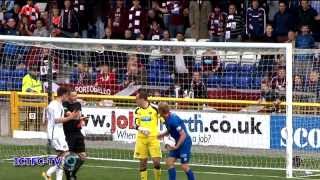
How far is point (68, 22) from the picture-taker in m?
27.3

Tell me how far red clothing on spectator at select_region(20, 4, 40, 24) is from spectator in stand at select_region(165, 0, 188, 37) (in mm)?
4180

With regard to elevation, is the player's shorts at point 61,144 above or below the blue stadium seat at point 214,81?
below

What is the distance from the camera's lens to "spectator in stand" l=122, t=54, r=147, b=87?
21812 millimetres

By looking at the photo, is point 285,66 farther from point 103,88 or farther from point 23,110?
point 23,110

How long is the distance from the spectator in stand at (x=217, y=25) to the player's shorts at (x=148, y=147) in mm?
8945

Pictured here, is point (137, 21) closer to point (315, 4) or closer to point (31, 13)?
point (31, 13)

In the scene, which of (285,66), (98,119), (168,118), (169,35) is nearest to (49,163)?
(98,119)

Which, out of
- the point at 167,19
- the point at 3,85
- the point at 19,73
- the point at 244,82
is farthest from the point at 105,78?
the point at 167,19

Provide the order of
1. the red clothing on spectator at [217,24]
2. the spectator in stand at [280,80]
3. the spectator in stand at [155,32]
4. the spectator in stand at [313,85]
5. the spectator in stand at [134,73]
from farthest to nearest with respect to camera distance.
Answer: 1. the spectator in stand at [155,32]
2. the red clothing on spectator at [217,24]
3. the spectator in stand at [134,73]
4. the spectator in stand at [313,85]
5. the spectator in stand at [280,80]

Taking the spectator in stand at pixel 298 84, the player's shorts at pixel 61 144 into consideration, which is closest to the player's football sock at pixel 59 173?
the player's shorts at pixel 61 144

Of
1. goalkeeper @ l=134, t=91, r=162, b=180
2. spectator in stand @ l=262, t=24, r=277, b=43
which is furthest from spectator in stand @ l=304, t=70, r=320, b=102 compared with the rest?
goalkeeper @ l=134, t=91, r=162, b=180

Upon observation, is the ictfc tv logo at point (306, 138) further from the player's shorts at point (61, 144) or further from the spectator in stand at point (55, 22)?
the spectator in stand at point (55, 22)

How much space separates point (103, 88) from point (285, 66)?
508cm

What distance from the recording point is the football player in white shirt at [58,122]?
53.6ft
